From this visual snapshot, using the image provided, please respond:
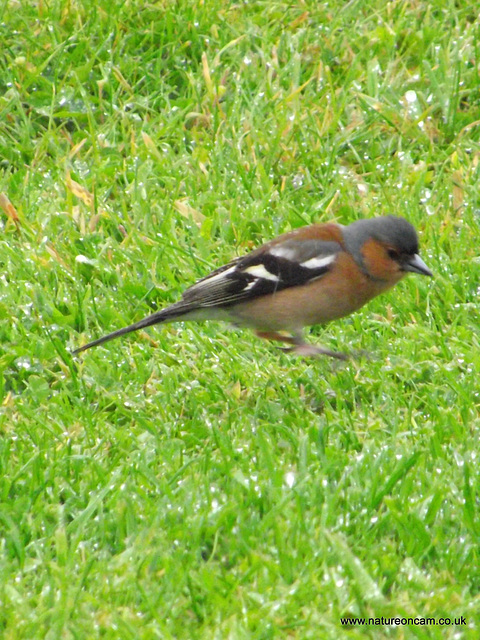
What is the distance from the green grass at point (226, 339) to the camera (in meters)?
3.92

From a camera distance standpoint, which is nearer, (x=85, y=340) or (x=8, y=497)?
(x=8, y=497)

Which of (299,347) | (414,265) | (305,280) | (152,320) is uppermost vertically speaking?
(152,320)

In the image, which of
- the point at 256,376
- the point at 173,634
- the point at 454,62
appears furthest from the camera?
the point at 454,62

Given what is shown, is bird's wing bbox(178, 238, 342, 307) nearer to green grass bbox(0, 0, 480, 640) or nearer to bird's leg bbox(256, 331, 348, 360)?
→ bird's leg bbox(256, 331, 348, 360)

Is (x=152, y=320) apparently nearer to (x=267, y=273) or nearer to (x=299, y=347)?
(x=267, y=273)

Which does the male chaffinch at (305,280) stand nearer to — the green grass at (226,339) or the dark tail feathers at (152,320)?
the dark tail feathers at (152,320)

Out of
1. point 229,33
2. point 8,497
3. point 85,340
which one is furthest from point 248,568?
point 229,33

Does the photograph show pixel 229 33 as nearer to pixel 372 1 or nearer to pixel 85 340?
pixel 372 1

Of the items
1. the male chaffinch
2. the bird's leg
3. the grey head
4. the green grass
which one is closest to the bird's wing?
the male chaffinch

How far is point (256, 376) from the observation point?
564 cm

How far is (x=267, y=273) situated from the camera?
5.65 m

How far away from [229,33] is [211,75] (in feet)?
1.77

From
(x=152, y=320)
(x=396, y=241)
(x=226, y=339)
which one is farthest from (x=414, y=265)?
(x=152, y=320)

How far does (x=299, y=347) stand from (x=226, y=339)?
1.76 feet
